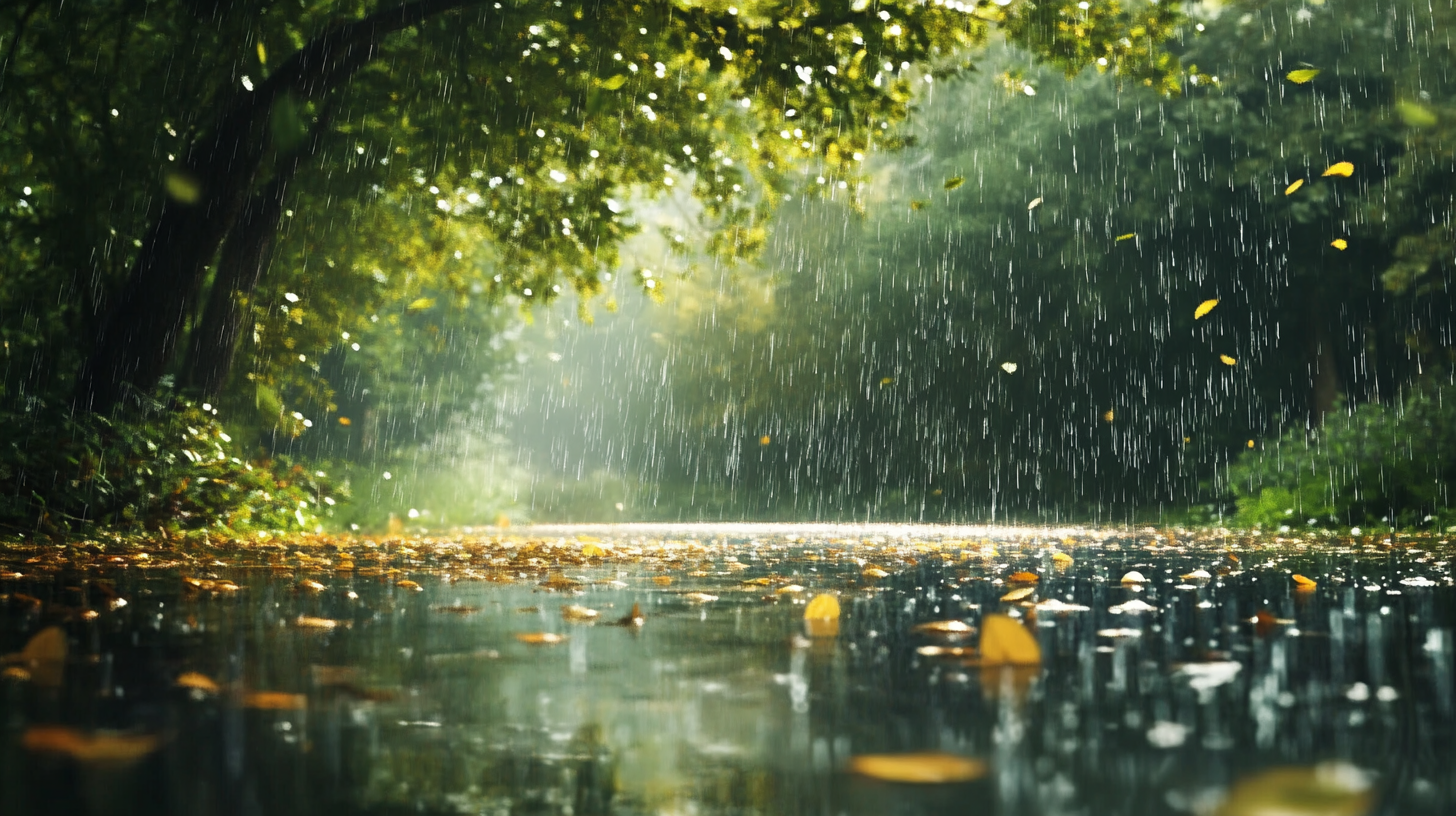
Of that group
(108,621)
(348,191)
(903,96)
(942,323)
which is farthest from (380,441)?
(108,621)

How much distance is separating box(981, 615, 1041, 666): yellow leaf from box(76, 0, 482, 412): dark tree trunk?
8.79 metres

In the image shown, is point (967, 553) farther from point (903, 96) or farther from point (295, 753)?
point (295, 753)

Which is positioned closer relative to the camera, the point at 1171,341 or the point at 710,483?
the point at 1171,341

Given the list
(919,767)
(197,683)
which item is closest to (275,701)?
(197,683)

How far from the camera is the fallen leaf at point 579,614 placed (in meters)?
4.36

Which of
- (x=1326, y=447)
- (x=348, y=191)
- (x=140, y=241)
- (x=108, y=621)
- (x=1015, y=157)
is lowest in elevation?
(x=108, y=621)

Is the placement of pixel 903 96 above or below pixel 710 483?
above

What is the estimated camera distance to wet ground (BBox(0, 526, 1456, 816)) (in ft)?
5.94

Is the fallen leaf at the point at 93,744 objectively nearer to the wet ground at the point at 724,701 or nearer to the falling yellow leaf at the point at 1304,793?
the wet ground at the point at 724,701

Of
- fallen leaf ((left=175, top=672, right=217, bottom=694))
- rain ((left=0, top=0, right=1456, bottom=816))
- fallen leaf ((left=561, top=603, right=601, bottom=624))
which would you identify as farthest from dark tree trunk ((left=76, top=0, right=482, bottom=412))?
fallen leaf ((left=175, top=672, right=217, bottom=694))

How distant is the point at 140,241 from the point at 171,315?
4.50 ft

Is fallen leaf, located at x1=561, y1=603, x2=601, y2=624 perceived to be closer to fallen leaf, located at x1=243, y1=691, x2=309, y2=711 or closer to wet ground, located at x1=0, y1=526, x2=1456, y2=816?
wet ground, located at x1=0, y1=526, x2=1456, y2=816

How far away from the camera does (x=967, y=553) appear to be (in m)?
9.09

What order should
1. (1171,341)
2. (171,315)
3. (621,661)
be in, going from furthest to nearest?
Answer: (1171,341) < (171,315) < (621,661)
